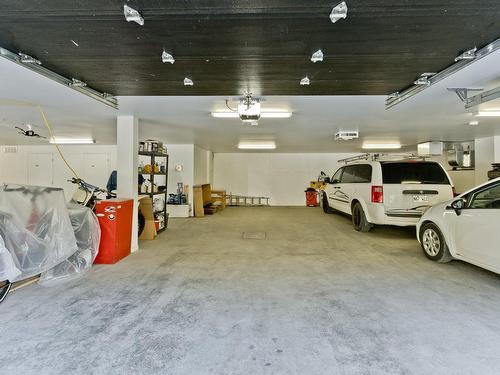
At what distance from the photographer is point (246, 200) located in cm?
1223

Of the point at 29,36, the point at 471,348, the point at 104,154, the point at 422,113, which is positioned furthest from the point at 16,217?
the point at 104,154

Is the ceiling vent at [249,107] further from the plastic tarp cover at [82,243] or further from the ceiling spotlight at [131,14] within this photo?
the plastic tarp cover at [82,243]

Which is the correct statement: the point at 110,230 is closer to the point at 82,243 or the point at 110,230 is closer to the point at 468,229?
the point at 82,243

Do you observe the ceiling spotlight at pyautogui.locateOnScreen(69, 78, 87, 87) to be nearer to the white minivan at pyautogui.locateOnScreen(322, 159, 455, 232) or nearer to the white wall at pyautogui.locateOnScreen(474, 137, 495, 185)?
the white minivan at pyautogui.locateOnScreen(322, 159, 455, 232)

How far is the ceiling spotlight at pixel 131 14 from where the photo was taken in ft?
5.77

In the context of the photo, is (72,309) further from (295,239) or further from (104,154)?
(104,154)

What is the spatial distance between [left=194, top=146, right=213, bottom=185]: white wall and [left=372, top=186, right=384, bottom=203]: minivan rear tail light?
593 centimetres

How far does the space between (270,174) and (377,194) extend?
7.09 metres

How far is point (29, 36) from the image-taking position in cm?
213

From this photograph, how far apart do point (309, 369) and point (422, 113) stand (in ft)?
14.9

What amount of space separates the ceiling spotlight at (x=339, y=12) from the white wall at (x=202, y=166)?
7.76 metres

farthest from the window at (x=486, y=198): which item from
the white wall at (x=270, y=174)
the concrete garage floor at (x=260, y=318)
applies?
the white wall at (x=270, y=174)

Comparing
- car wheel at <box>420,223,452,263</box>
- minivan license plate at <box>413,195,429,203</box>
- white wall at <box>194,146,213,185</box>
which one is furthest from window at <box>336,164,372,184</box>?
white wall at <box>194,146,213,185</box>

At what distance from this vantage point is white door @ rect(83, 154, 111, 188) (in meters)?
10.1
